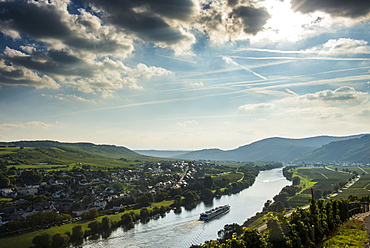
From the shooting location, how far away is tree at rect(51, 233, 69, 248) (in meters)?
33.4

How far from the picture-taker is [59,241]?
33.7 meters

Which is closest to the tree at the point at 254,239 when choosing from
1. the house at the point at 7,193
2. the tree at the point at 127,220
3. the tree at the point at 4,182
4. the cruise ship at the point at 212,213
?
the cruise ship at the point at 212,213

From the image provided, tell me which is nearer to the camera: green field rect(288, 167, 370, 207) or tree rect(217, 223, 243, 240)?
tree rect(217, 223, 243, 240)

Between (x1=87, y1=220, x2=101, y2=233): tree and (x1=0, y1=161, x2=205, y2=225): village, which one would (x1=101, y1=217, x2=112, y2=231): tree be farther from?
(x1=0, y1=161, x2=205, y2=225): village

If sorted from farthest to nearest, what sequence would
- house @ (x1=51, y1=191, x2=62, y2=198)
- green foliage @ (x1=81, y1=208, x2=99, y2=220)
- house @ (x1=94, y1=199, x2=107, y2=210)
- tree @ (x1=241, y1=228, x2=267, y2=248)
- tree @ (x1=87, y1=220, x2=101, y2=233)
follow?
house @ (x1=51, y1=191, x2=62, y2=198), house @ (x1=94, y1=199, x2=107, y2=210), green foliage @ (x1=81, y1=208, x2=99, y2=220), tree @ (x1=87, y1=220, x2=101, y2=233), tree @ (x1=241, y1=228, x2=267, y2=248)

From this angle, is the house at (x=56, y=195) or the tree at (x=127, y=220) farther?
the house at (x=56, y=195)

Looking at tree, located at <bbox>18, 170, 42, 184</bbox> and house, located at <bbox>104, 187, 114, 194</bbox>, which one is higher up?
tree, located at <bbox>18, 170, 42, 184</bbox>

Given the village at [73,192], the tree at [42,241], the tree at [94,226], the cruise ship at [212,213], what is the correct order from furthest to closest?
the village at [73,192] < the cruise ship at [212,213] < the tree at [94,226] < the tree at [42,241]

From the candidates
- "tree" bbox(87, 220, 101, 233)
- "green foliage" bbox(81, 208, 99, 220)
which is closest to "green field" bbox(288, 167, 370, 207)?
"tree" bbox(87, 220, 101, 233)

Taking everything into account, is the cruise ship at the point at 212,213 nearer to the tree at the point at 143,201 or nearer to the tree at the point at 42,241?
the tree at the point at 143,201

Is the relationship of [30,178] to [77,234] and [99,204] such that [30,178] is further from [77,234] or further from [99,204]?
[77,234]

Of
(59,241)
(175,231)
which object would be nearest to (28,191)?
(59,241)

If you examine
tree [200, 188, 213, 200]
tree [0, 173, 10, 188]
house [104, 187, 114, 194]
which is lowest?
tree [200, 188, 213, 200]

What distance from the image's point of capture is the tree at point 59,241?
33438 mm
